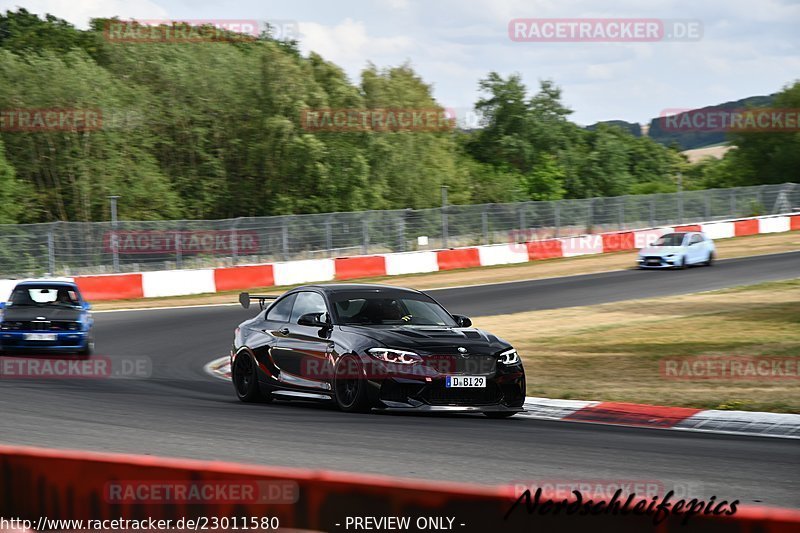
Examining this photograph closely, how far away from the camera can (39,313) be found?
18125 millimetres

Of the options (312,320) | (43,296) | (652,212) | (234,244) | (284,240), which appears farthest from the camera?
Result: (652,212)

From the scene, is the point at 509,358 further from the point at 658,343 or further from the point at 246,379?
the point at 658,343

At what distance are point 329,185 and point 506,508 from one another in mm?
48593

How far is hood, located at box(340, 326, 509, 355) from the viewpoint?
36.9ft

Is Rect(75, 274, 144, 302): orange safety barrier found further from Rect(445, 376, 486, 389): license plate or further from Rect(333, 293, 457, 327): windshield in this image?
Rect(445, 376, 486, 389): license plate

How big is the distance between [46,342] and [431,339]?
8.76 metres

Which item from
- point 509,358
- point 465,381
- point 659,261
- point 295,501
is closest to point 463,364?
point 465,381

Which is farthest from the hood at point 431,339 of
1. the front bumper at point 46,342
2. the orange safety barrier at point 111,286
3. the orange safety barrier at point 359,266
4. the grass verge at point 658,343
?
the orange safety barrier at point 359,266

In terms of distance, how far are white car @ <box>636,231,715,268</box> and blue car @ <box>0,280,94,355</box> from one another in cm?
2066

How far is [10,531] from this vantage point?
17.5ft

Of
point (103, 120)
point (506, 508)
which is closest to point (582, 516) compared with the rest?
point (506, 508)

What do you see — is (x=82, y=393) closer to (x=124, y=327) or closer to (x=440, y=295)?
(x=124, y=327)

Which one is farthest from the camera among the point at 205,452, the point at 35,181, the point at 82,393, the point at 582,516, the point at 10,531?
the point at 35,181

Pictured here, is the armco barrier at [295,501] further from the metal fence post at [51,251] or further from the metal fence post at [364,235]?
the metal fence post at [364,235]
